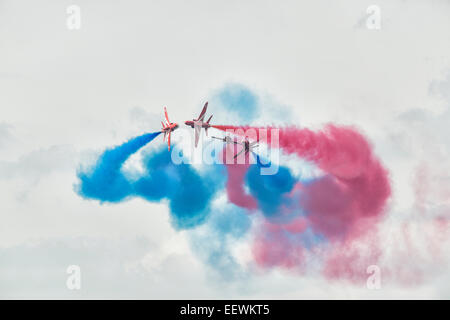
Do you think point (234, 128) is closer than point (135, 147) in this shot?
Yes

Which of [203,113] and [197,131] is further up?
[203,113]

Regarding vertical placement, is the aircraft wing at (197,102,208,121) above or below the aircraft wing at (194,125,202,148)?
above

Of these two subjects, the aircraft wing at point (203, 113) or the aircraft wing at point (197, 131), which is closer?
the aircraft wing at point (203, 113)

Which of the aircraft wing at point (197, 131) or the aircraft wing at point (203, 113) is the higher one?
the aircraft wing at point (203, 113)

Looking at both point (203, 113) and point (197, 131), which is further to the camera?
point (197, 131)

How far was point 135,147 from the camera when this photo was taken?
75062mm

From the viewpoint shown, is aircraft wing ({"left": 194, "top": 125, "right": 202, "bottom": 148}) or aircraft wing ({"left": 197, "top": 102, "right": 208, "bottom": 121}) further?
aircraft wing ({"left": 194, "top": 125, "right": 202, "bottom": 148})

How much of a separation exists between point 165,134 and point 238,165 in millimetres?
12170
